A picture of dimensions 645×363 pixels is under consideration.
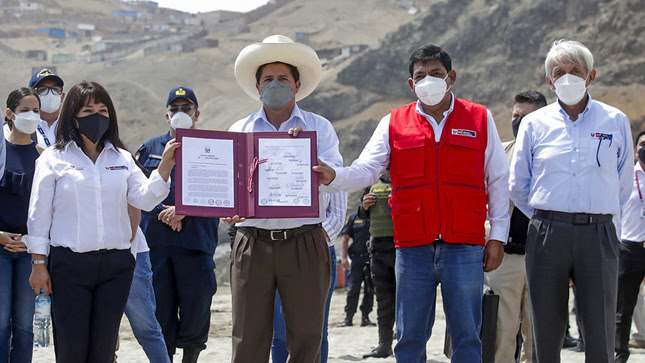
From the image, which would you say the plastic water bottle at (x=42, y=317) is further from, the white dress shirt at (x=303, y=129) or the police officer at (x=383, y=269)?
the police officer at (x=383, y=269)

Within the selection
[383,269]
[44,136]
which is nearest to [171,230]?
[44,136]

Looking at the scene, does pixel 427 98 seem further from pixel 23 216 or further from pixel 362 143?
pixel 362 143

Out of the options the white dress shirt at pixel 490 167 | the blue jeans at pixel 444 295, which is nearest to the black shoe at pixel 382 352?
the blue jeans at pixel 444 295

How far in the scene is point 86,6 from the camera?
453 feet

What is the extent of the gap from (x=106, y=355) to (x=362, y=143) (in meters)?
40.3

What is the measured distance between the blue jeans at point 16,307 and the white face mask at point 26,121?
3.08ft

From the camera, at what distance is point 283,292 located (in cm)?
529

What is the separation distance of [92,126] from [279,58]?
1.32m

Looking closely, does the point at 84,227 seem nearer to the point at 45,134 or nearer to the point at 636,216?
the point at 45,134

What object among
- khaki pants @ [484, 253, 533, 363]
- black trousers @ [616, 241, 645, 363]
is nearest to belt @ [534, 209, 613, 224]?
khaki pants @ [484, 253, 533, 363]

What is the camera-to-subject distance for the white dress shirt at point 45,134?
6.88m

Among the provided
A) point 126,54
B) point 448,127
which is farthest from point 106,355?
point 126,54

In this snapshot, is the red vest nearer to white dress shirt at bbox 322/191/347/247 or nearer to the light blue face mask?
the light blue face mask

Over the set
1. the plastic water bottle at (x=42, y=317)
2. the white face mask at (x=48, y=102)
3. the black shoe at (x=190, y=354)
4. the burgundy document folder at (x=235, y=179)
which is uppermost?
the white face mask at (x=48, y=102)
